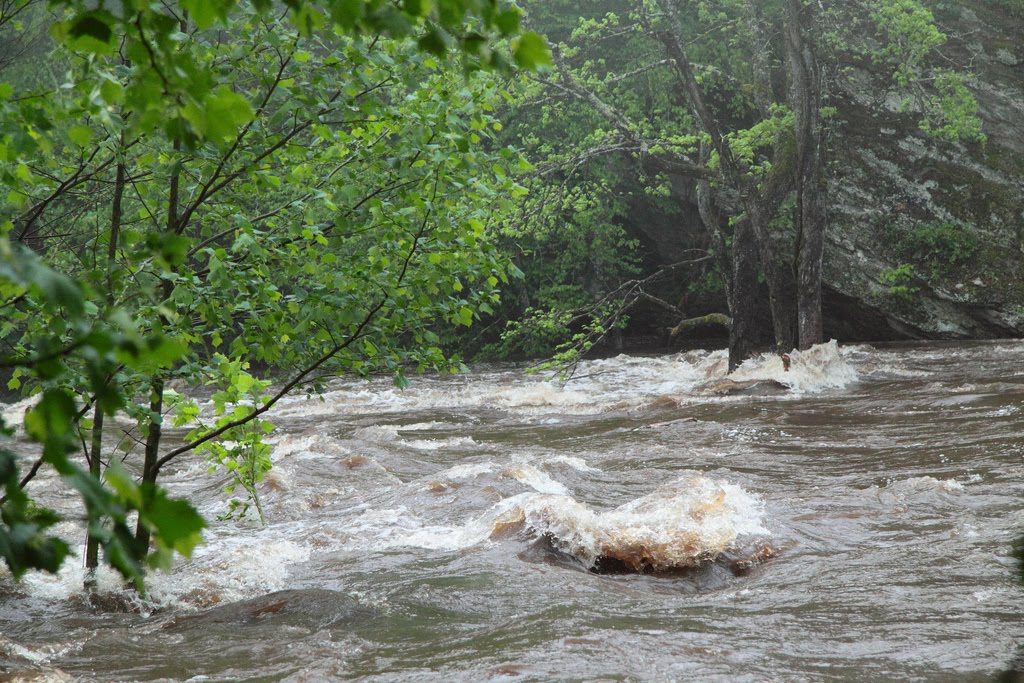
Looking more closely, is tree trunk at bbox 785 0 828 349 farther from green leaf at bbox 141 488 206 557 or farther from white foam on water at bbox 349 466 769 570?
green leaf at bbox 141 488 206 557

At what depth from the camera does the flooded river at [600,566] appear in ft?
13.7

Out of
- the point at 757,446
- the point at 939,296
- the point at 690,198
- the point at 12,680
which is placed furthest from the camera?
the point at 690,198

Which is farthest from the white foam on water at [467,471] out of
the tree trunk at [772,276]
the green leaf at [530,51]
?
the tree trunk at [772,276]

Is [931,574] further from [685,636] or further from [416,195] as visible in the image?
[416,195]

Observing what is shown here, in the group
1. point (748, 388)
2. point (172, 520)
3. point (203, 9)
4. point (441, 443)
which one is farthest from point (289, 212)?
point (748, 388)

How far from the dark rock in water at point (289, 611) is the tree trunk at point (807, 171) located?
1098cm

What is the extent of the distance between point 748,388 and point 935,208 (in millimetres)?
7105

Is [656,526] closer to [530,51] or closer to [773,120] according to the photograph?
[530,51]

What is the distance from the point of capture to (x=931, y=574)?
16.8 ft

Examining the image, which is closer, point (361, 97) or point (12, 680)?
point (12, 680)

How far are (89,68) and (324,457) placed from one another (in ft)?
23.0

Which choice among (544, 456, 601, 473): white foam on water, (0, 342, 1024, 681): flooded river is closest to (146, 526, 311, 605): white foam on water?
(0, 342, 1024, 681): flooded river

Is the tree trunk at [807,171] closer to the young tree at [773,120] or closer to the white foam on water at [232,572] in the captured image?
the young tree at [773,120]

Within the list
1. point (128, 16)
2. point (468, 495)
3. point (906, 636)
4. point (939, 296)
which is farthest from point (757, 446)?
point (939, 296)
